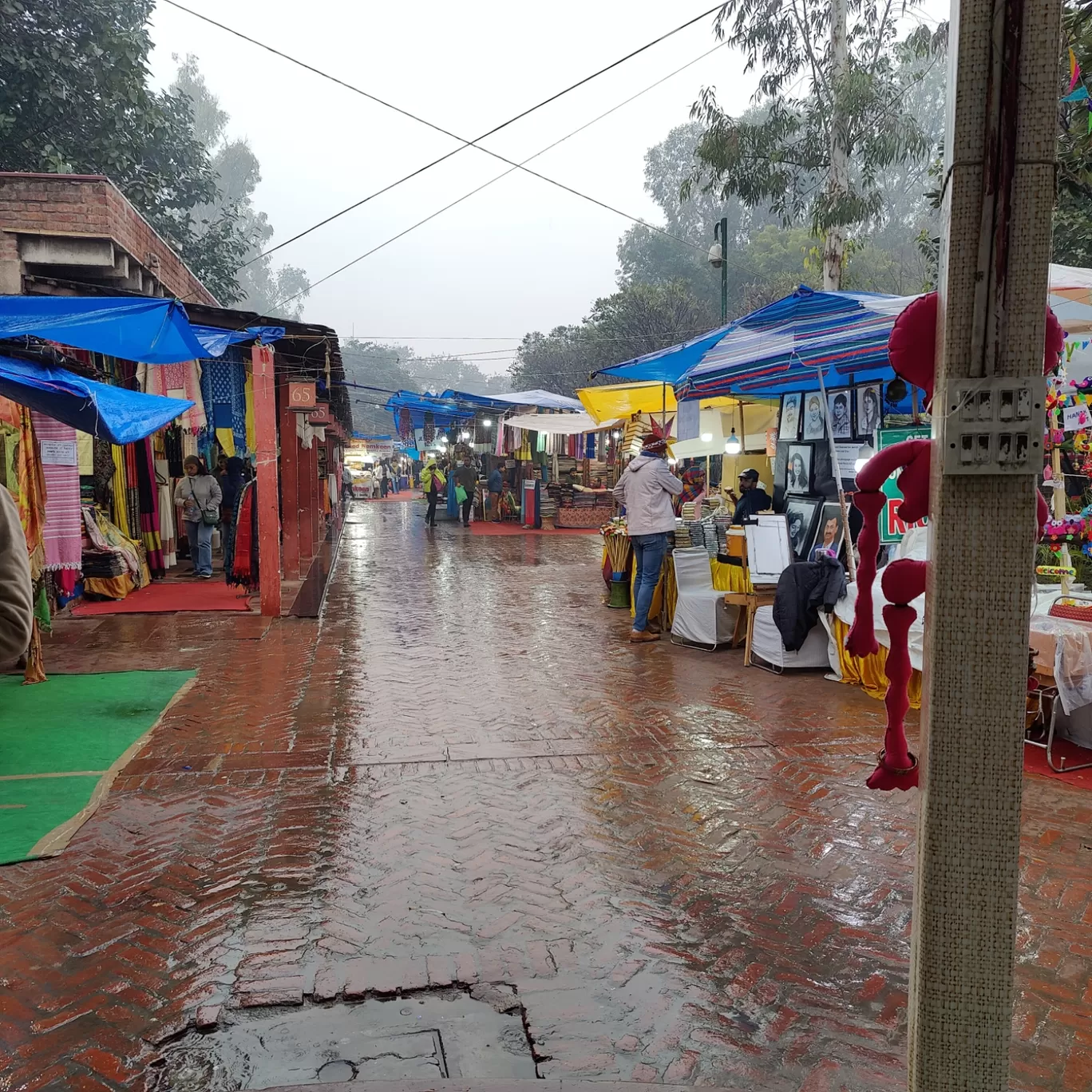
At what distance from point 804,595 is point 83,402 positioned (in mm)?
5550

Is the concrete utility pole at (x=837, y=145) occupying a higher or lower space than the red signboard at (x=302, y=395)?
higher

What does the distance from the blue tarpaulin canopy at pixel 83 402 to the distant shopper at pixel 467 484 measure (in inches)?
598

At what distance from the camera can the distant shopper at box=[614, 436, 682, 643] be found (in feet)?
25.4

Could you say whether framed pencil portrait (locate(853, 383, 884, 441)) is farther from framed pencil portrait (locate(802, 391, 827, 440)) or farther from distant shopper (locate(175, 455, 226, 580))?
distant shopper (locate(175, 455, 226, 580))

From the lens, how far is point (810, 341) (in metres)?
6.04

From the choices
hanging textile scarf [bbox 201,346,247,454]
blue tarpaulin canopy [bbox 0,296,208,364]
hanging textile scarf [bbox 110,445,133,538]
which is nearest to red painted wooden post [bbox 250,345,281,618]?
hanging textile scarf [bbox 201,346,247,454]

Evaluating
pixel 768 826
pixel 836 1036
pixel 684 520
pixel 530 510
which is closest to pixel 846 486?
pixel 684 520

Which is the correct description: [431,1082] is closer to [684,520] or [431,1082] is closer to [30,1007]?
[30,1007]

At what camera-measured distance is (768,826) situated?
393cm

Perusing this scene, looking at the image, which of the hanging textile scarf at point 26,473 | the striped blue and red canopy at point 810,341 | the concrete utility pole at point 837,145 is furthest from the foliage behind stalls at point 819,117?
the hanging textile scarf at point 26,473

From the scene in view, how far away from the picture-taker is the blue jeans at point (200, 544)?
38.0 ft

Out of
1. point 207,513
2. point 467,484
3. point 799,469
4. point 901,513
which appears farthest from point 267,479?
point 467,484

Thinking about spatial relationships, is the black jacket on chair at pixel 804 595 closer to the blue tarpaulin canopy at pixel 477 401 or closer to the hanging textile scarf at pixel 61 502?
the hanging textile scarf at pixel 61 502

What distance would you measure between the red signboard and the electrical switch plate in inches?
387
